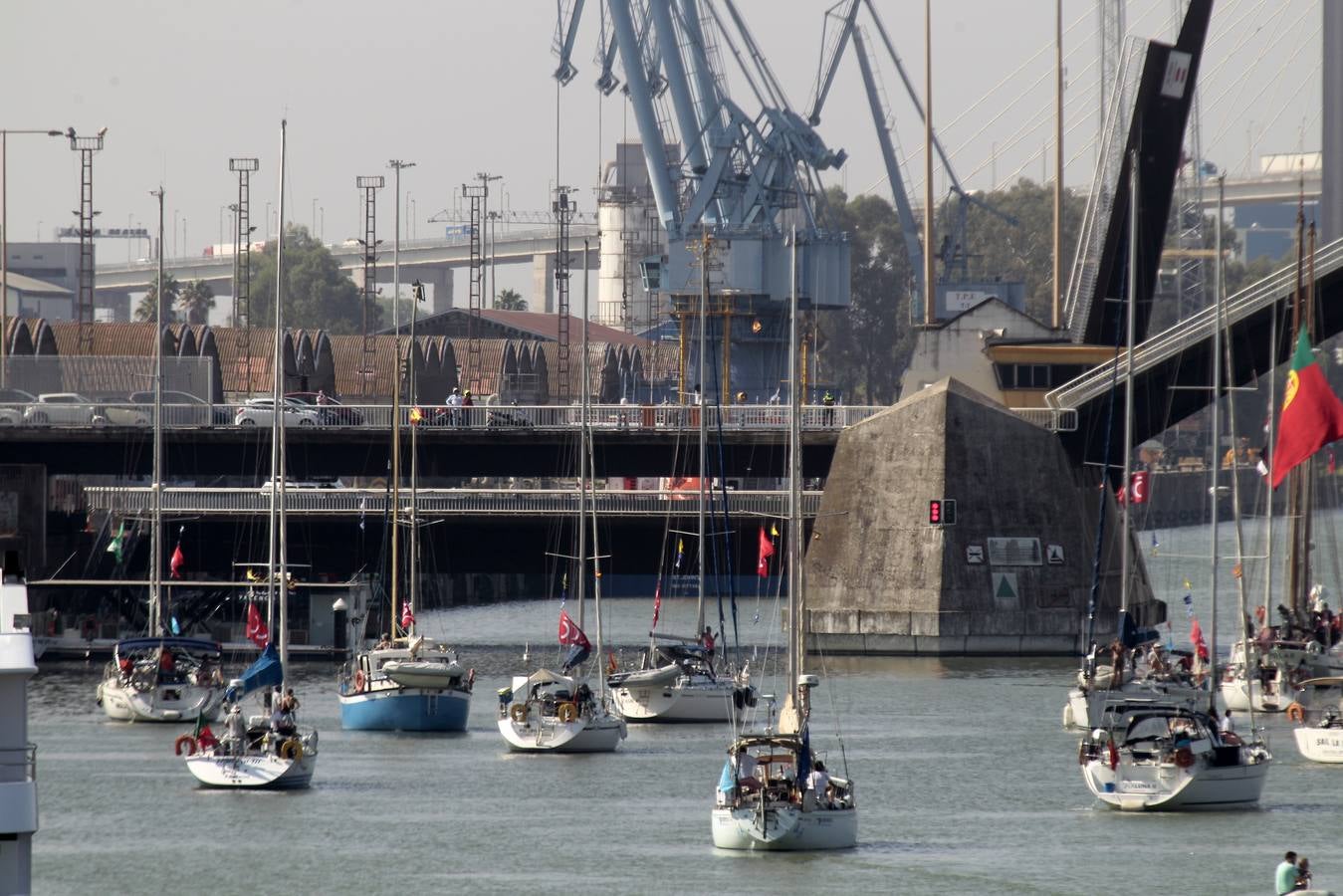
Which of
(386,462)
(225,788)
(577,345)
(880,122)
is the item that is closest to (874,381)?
(577,345)

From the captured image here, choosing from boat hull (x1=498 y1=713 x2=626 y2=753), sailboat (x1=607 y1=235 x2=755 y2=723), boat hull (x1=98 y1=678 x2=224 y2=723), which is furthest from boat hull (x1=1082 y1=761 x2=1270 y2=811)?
boat hull (x1=98 y1=678 x2=224 y2=723)

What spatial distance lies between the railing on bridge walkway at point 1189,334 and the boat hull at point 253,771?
2831 cm

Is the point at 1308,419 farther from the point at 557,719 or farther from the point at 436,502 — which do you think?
the point at 436,502

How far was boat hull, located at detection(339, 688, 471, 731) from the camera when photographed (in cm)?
5638

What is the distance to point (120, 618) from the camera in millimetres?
76625

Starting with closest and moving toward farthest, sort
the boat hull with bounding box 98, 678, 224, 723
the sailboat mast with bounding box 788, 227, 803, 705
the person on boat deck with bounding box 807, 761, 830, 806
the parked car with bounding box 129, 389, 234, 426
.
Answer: the person on boat deck with bounding box 807, 761, 830, 806 → the sailboat mast with bounding box 788, 227, 803, 705 → the boat hull with bounding box 98, 678, 224, 723 → the parked car with bounding box 129, 389, 234, 426

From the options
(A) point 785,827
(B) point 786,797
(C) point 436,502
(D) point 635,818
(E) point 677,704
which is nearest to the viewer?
(A) point 785,827

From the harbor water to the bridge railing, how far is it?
1798cm

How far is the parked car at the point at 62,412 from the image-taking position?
80250 millimetres

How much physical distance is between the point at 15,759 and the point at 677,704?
127ft

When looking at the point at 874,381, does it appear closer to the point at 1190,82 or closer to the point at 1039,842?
the point at 1190,82

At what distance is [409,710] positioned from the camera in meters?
56.4

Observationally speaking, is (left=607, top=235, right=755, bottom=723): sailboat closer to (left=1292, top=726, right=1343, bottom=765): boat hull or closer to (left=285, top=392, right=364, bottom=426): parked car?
(left=1292, top=726, right=1343, bottom=765): boat hull

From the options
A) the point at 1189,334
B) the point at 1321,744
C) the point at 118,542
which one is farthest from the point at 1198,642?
the point at 118,542
